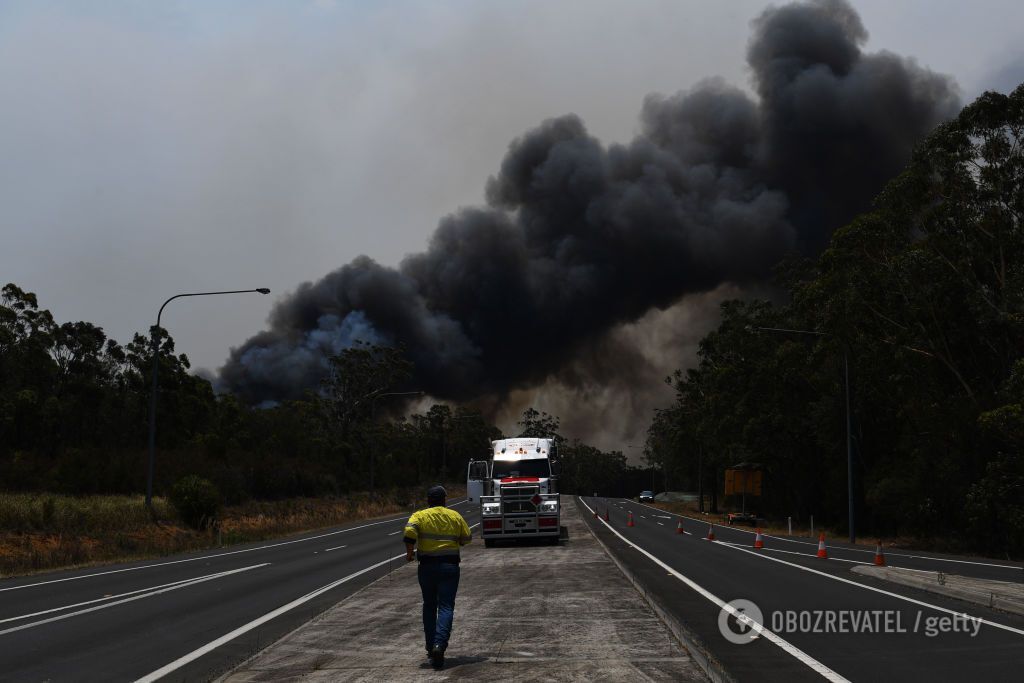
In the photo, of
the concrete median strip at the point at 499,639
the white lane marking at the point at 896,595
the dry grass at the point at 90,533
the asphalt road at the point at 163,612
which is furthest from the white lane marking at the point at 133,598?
the white lane marking at the point at 896,595

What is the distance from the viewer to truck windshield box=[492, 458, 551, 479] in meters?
29.1

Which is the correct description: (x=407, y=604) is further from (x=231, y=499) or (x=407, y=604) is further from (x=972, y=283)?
(x=231, y=499)

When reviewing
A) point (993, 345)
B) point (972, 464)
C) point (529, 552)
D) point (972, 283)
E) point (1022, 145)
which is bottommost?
point (529, 552)

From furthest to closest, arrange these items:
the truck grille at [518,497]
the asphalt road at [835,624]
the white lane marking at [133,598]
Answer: the truck grille at [518,497] < the white lane marking at [133,598] < the asphalt road at [835,624]

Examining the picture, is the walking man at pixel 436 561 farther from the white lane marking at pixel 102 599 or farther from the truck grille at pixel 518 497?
the truck grille at pixel 518 497

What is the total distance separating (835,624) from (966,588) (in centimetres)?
412

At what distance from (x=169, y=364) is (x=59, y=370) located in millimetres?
12681

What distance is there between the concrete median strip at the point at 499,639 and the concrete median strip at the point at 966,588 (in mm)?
5193

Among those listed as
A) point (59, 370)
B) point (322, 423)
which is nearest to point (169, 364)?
point (59, 370)

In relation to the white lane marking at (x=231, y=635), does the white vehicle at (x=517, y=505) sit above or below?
above

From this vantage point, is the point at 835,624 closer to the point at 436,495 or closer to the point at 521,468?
the point at 436,495

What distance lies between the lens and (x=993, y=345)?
37.7 metres

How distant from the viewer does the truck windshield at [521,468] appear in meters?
29.1

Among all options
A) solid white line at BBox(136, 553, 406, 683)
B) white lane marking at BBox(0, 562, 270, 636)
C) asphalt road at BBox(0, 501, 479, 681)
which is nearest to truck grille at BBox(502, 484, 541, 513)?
asphalt road at BBox(0, 501, 479, 681)
